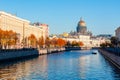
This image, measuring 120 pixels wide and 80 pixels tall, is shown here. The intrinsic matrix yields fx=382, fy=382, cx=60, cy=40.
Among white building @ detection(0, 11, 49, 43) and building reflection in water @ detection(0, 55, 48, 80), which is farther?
white building @ detection(0, 11, 49, 43)

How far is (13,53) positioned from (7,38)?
2223 cm

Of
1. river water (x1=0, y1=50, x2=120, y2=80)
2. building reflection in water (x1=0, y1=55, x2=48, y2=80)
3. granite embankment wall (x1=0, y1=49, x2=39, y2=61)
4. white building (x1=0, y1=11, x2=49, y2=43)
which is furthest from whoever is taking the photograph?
white building (x1=0, y1=11, x2=49, y2=43)

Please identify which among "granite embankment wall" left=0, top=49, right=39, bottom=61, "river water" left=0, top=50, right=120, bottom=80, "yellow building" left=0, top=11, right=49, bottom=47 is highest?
"yellow building" left=0, top=11, right=49, bottom=47

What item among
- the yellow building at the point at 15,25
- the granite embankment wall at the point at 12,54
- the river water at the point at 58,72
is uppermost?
the yellow building at the point at 15,25

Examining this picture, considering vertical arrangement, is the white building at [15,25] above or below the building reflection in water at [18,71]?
above

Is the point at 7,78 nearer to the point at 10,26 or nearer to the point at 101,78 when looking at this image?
the point at 101,78

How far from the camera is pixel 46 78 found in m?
37.8

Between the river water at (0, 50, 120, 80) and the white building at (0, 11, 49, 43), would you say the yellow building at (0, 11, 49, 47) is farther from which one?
the river water at (0, 50, 120, 80)

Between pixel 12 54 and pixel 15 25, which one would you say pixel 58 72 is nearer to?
pixel 12 54

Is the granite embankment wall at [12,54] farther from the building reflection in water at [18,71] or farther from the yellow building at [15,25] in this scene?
the yellow building at [15,25]

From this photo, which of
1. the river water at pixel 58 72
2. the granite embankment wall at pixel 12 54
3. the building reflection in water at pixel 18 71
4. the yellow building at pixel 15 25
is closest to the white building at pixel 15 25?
the yellow building at pixel 15 25

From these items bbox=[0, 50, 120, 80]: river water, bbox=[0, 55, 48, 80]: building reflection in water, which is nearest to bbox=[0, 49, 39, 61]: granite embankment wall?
bbox=[0, 50, 120, 80]: river water

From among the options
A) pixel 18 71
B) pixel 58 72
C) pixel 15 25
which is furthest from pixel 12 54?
pixel 15 25

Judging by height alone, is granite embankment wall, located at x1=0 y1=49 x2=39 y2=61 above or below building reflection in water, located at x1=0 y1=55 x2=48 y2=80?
above
